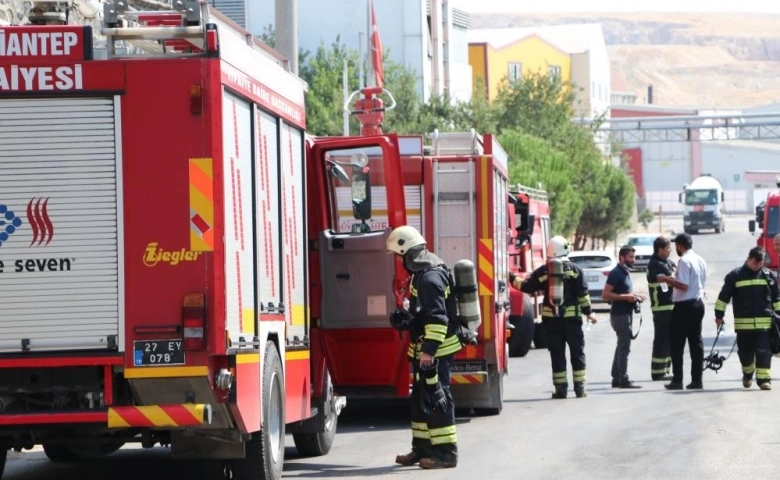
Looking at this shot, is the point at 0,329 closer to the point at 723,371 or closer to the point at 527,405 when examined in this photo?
the point at 527,405

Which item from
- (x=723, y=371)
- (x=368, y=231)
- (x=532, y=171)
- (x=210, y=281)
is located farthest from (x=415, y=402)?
(x=532, y=171)

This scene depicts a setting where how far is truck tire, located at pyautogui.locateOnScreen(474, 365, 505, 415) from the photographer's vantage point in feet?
50.3

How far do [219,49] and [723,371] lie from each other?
13.8 meters

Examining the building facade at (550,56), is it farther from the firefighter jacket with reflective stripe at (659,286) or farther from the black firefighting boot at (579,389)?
the black firefighting boot at (579,389)

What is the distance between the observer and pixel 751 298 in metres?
18.2

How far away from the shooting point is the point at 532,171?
4950 centimetres

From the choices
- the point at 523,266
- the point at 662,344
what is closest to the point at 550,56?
the point at 523,266

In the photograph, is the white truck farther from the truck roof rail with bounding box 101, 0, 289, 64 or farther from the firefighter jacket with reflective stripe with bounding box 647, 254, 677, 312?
the truck roof rail with bounding box 101, 0, 289, 64

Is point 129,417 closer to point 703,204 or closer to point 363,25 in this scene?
point 363,25

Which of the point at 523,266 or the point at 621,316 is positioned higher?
the point at 523,266

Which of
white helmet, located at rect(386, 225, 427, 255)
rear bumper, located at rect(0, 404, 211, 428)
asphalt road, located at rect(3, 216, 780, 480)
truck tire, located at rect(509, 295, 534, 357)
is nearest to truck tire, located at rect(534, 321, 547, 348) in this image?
truck tire, located at rect(509, 295, 534, 357)

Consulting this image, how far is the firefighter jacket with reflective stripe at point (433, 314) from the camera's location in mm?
11547

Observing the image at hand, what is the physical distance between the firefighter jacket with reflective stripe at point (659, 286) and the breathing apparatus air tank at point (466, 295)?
7434 millimetres

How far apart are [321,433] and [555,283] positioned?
562 centimetres
